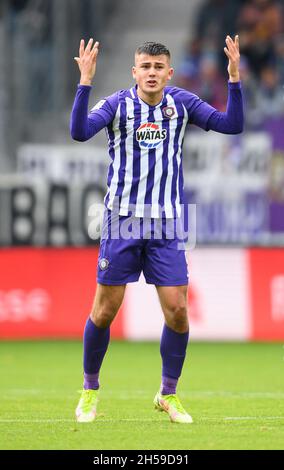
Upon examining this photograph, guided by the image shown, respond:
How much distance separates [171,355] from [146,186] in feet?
3.43

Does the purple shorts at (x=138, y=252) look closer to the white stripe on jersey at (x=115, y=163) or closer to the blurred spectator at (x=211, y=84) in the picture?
the white stripe on jersey at (x=115, y=163)

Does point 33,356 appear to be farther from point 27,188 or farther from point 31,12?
point 31,12

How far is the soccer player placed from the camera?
7.05 meters

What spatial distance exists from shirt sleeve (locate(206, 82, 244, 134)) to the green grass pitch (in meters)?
1.74

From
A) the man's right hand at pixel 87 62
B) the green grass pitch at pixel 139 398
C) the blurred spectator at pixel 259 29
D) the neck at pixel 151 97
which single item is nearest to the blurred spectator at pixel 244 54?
the blurred spectator at pixel 259 29

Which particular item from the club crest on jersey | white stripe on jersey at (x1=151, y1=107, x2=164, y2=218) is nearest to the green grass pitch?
white stripe on jersey at (x1=151, y1=107, x2=164, y2=218)

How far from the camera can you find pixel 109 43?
64.4ft

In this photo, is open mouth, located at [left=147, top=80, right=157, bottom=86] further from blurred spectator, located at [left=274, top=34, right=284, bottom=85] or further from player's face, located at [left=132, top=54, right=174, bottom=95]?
blurred spectator, located at [left=274, top=34, right=284, bottom=85]

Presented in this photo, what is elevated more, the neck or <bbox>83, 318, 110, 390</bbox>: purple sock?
the neck

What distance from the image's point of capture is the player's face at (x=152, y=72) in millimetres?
7027

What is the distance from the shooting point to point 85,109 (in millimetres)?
6773

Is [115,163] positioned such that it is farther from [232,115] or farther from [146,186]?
[232,115]

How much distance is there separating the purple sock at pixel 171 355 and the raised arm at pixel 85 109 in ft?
4.28
